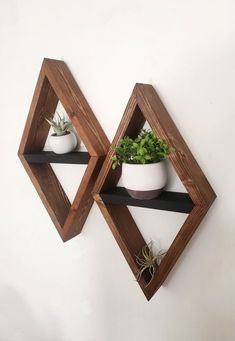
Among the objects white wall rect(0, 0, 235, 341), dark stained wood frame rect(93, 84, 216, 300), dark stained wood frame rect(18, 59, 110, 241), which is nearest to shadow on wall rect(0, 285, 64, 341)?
white wall rect(0, 0, 235, 341)

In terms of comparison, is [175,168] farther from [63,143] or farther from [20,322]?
[20,322]

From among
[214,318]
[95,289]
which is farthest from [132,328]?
[214,318]

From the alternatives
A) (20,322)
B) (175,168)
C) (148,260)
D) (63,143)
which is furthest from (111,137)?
(20,322)

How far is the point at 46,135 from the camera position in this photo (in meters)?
1.17

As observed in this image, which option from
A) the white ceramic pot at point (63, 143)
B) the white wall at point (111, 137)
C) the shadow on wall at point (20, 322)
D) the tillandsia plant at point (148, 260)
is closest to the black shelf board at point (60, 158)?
the white ceramic pot at point (63, 143)

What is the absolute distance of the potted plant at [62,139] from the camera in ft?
3.38

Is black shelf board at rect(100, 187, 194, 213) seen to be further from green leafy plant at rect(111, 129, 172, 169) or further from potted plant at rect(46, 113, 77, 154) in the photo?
potted plant at rect(46, 113, 77, 154)

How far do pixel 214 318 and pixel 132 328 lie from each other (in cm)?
36

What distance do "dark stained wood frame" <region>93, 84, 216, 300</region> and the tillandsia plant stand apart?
0.06 feet

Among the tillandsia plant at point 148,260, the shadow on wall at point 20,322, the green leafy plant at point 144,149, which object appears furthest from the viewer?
the shadow on wall at point 20,322

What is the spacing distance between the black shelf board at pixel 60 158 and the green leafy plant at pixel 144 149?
0.20 m

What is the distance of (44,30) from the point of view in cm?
108

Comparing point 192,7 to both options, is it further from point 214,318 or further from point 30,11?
point 214,318

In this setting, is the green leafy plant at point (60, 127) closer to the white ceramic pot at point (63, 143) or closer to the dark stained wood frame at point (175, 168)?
the white ceramic pot at point (63, 143)
